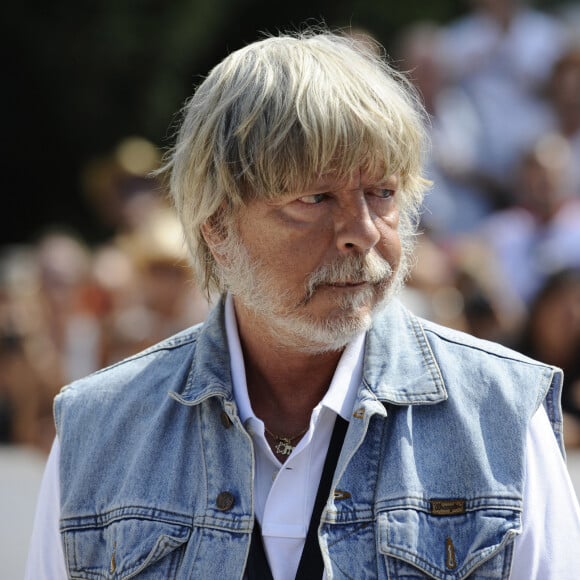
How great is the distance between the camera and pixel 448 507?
190cm

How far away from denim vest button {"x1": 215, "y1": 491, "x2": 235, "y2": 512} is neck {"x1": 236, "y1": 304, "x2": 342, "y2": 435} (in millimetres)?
182

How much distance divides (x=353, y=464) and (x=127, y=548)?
46 centimetres

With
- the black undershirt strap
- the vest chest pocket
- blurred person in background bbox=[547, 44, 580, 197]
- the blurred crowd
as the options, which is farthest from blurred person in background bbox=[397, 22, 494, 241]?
the vest chest pocket

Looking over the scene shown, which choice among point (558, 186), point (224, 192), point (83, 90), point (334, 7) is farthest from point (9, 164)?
point (224, 192)

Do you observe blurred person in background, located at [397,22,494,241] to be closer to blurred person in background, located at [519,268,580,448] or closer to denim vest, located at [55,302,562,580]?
blurred person in background, located at [519,268,580,448]

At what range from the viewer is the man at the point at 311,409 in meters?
1.89

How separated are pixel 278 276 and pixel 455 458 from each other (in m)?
0.48

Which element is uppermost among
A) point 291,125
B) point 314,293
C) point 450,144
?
point 450,144

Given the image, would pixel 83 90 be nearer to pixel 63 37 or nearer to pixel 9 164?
pixel 63 37

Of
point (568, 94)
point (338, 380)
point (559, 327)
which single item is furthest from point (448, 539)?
point (568, 94)

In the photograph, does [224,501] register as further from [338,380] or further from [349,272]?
[349,272]

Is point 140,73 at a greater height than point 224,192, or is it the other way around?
point 140,73

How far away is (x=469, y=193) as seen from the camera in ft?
18.9

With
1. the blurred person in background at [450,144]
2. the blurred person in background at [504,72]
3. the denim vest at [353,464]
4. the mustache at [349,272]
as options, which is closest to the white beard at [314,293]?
the mustache at [349,272]
